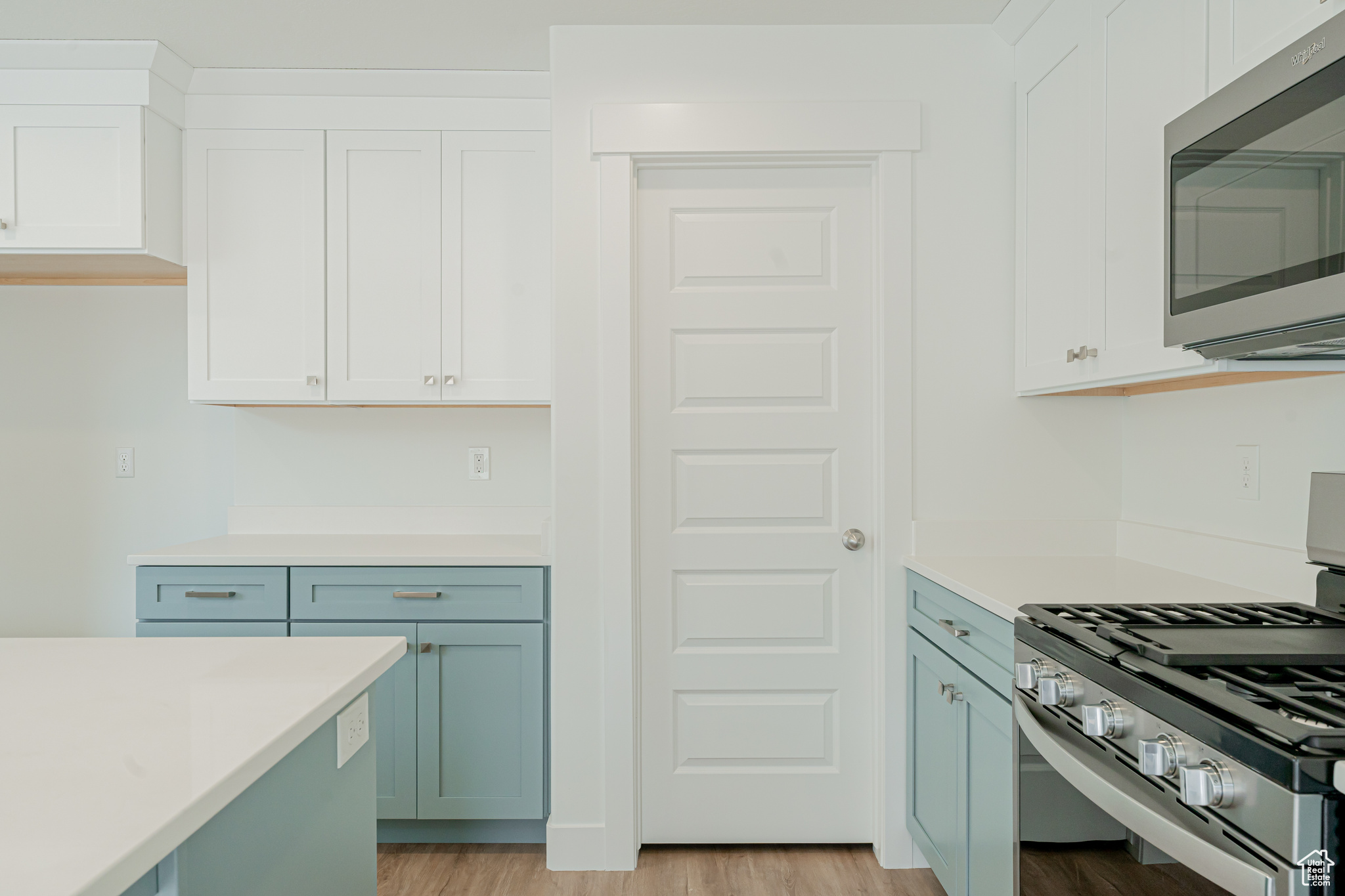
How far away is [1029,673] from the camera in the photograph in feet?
4.40

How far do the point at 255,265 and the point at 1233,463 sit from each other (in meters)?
2.74

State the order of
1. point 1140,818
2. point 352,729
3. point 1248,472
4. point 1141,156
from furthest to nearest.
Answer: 1. point 1248,472
2. point 1141,156
3. point 352,729
4. point 1140,818

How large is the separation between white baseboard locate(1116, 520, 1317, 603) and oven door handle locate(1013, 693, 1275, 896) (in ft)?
2.21

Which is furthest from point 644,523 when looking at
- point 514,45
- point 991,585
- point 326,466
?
point 514,45

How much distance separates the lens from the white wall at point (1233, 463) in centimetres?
157

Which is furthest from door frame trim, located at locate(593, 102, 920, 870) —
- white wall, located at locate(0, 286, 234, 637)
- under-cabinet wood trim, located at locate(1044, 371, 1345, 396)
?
white wall, located at locate(0, 286, 234, 637)

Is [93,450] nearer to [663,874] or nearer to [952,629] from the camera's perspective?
[663,874]

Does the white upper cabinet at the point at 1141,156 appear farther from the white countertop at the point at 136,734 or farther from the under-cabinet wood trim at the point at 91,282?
the under-cabinet wood trim at the point at 91,282

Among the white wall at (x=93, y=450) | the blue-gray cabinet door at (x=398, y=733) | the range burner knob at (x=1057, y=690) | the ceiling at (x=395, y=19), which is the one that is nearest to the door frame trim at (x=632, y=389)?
the ceiling at (x=395, y=19)

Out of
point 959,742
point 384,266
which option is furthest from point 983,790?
point 384,266

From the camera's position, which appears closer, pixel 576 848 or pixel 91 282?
pixel 576 848

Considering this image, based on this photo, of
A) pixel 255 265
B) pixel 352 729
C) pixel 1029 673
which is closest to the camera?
pixel 352 729

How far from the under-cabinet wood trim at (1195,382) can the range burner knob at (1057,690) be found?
61 cm

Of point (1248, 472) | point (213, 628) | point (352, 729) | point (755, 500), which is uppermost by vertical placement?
point (1248, 472)
